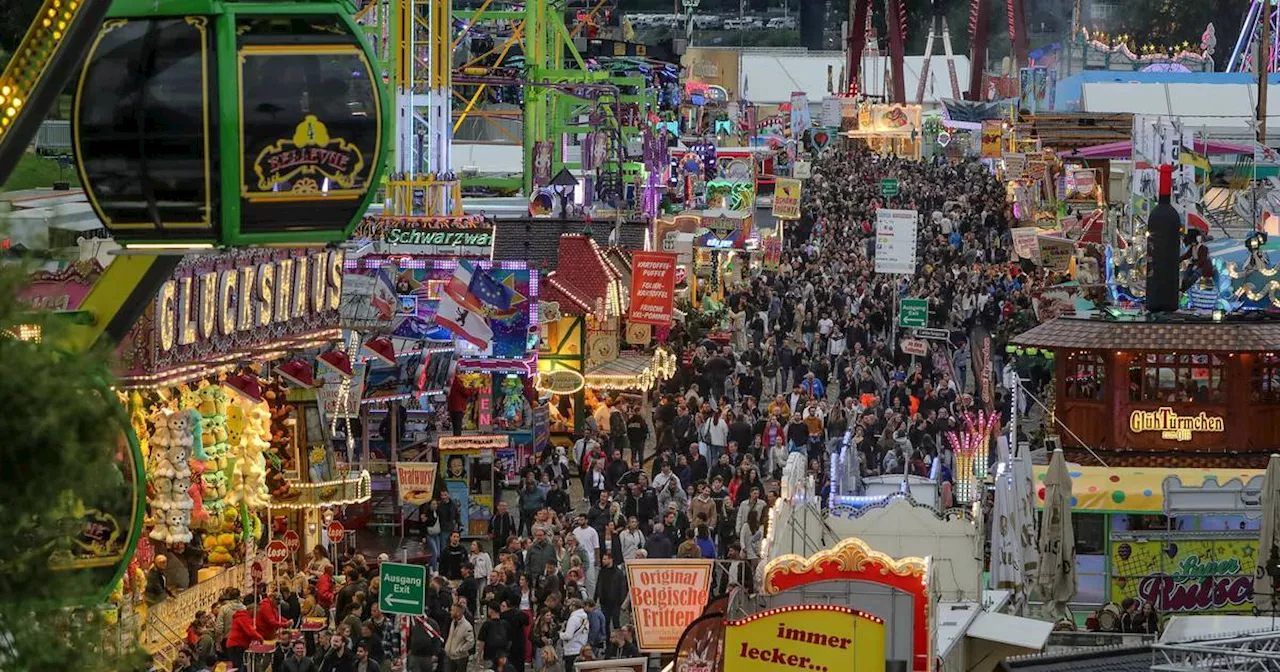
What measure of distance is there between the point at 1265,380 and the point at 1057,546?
16.9 feet

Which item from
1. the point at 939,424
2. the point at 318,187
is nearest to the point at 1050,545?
the point at 939,424

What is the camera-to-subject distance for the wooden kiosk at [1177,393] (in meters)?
23.3

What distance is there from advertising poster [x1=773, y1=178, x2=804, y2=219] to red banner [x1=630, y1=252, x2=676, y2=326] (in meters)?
19.9

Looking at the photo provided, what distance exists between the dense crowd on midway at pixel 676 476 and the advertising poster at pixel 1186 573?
322 centimetres

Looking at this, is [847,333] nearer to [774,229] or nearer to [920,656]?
[774,229]

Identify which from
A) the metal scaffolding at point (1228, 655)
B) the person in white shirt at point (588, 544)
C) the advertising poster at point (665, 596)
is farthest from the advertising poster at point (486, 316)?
the metal scaffolding at point (1228, 655)

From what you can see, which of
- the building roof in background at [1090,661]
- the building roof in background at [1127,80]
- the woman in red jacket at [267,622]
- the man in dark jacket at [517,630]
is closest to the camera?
the building roof in background at [1090,661]

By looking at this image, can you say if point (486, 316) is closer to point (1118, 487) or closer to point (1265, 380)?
point (1118, 487)

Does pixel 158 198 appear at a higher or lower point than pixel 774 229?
higher

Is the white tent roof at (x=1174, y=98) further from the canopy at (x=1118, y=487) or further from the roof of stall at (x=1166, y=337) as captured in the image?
the canopy at (x=1118, y=487)

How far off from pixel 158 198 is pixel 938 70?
379 ft

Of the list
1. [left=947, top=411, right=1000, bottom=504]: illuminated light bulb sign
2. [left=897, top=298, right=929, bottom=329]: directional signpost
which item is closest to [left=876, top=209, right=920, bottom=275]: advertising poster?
[left=897, top=298, right=929, bottom=329]: directional signpost

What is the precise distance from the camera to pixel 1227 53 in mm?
107625

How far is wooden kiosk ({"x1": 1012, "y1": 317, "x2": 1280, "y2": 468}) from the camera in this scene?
76.6 feet
